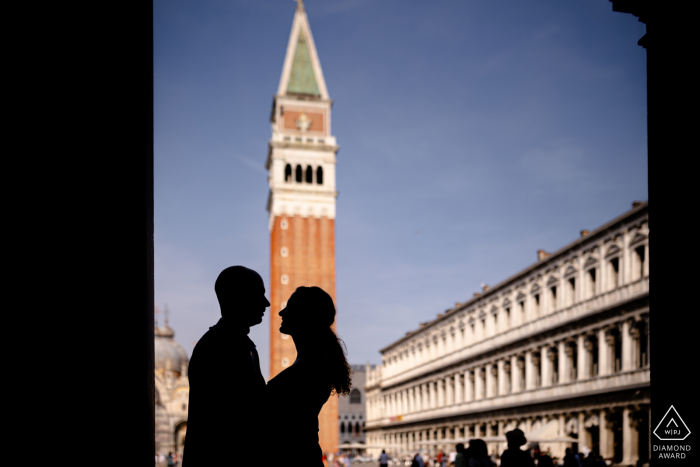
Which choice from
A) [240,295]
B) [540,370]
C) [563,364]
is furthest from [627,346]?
[240,295]

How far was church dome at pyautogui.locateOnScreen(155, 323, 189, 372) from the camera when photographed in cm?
10288

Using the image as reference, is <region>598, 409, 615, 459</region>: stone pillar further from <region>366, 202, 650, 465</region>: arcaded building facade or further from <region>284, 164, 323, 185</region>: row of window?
<region>284, 164, 323, 185</region>: row of window

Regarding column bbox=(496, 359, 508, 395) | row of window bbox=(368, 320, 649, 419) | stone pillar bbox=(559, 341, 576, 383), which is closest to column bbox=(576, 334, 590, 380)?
row of window bbox=(368, 320, 649, 419)

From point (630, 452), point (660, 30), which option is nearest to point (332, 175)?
point (630, 452)

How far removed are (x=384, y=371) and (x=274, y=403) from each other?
3001 inches

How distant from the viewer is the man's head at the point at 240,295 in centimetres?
247

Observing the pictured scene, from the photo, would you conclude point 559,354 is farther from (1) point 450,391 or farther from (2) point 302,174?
(2) point 302,174

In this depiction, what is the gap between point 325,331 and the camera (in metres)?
2.74

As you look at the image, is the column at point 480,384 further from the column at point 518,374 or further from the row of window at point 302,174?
the row of window at point 302,174

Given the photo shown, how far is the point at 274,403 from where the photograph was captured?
244 cm

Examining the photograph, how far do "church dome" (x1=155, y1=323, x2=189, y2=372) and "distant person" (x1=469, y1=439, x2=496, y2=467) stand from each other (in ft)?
313

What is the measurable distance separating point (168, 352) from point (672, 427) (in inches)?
4211
